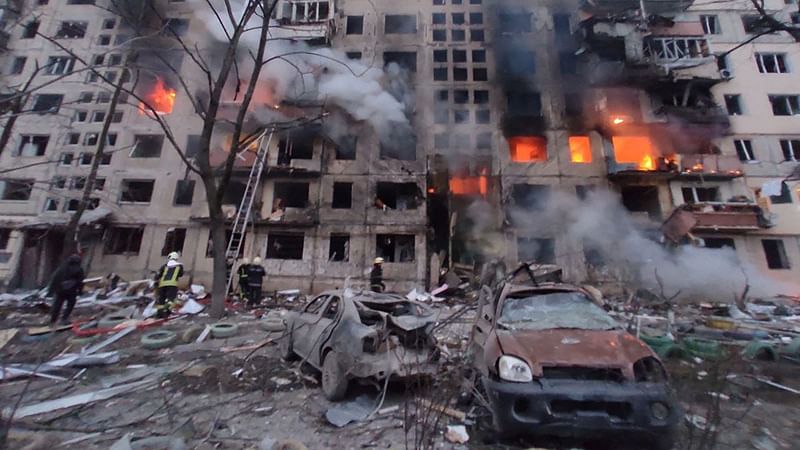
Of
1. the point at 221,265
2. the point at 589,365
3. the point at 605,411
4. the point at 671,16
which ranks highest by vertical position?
the point at 671,16

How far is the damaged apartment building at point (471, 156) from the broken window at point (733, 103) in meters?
0.14

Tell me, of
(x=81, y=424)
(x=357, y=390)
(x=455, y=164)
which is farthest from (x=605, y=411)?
(x=455, y=164)

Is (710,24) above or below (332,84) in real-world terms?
above

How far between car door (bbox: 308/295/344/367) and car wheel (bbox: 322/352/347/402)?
0.36m

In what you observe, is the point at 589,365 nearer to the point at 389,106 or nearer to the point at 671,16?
the point at 389,106

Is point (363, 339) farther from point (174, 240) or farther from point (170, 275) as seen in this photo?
point (174, 240)

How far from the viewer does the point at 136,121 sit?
867 inches

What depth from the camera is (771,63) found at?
73.6ft

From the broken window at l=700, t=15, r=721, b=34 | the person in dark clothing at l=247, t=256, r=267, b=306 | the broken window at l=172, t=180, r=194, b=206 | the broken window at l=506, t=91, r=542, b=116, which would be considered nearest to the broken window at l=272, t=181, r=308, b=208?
the broken window at l=172, t=180, r=194, b=206

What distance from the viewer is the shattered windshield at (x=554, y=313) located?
4508 millimetres

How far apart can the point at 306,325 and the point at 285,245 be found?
47.5 ft

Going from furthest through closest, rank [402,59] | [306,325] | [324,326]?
[402,59] < [306,325] < [324,326]

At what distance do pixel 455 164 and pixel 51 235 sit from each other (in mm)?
22941

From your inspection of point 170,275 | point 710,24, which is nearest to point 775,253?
point 710,24
